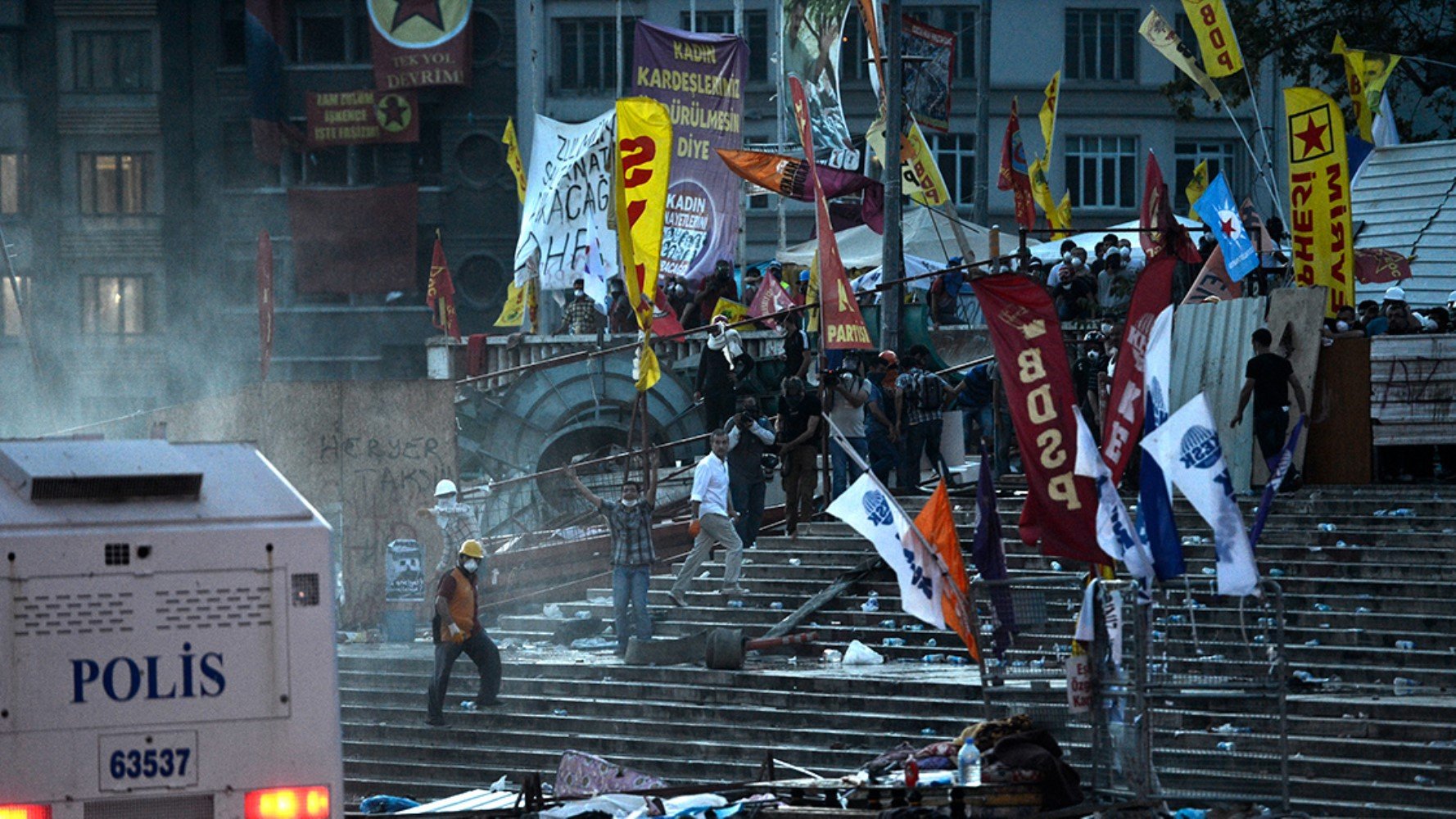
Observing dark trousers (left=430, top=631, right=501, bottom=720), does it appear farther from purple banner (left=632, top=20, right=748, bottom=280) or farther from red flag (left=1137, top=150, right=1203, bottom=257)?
purple banner (left=632, top=20, right=748, bottom=280)

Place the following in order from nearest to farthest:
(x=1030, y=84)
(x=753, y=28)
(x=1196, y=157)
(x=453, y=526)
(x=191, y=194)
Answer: (x=453, y=526) → (x=1030, y=84) → (x=1196, y=157) → (x=753, y=28) → (x=191, y=194)

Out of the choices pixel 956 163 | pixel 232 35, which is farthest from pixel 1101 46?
pixel 232 35

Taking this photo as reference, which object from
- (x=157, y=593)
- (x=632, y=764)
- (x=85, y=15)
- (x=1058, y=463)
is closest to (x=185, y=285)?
(x=85, y=15)

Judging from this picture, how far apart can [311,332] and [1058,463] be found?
3529 centimetres

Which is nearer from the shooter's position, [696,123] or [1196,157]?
[696,123]

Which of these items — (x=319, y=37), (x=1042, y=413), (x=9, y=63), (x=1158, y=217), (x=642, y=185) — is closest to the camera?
(x=1042, y=413)

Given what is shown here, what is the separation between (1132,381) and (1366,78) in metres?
14.8

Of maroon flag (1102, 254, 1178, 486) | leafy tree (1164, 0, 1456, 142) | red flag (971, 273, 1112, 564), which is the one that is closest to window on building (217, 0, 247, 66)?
leafy tree (1164, 0, 1456, 142)

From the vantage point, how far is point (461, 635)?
52.3ft

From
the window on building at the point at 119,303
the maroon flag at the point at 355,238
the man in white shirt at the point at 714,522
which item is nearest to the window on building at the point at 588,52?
the maroon flag at the point at 355,238

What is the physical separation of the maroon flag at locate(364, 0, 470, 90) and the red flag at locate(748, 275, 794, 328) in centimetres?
2034

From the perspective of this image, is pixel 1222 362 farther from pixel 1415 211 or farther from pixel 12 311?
pixel 12 311

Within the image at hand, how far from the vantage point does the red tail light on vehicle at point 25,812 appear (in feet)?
24.6

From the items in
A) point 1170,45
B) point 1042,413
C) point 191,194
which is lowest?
point 1042,413
